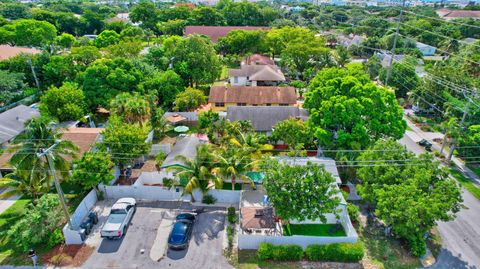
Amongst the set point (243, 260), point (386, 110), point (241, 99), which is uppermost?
point (386, 110)

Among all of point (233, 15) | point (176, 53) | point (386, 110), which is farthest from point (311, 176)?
point (233, 15)

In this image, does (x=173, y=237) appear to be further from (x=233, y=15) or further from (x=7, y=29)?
(x=233, y=15)

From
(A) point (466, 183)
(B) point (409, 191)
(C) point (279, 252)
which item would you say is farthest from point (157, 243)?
(A) point (466, 183)

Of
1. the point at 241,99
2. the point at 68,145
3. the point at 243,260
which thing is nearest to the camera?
the point at 243,260

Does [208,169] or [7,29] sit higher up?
[7,29]

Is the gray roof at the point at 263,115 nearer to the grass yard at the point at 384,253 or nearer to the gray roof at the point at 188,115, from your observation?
the gray roof at the point at 188,115

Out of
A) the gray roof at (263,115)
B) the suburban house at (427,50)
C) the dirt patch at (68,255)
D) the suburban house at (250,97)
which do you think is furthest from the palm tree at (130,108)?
the suburban house at (427,50)

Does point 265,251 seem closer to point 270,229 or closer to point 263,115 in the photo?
point 270,229

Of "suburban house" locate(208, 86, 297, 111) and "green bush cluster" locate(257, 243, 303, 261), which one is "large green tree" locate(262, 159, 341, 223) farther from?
"suburban house" locate(208, 86, 297, 111)
